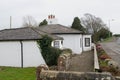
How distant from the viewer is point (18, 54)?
66.0ft

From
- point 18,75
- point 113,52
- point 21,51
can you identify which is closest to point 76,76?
point 18,75

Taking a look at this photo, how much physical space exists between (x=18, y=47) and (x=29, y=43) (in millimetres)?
1183

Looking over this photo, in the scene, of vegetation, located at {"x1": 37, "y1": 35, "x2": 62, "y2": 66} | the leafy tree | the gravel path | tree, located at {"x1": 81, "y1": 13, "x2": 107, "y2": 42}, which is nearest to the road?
the gravel path

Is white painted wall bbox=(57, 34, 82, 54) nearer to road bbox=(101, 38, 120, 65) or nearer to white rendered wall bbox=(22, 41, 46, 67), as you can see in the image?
road bbox=(101, 38, 120, 65)

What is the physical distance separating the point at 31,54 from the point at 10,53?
88.6 inches

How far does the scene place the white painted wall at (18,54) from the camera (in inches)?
771

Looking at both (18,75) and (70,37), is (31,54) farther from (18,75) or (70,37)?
(70,37)

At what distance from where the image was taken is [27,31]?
871 inches

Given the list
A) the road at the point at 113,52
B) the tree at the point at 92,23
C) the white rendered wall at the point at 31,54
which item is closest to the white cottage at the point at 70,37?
the road at the point at 113,52

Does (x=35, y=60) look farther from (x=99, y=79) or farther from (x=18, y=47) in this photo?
(x=99, y=79)

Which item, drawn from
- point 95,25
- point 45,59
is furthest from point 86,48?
point 95,25

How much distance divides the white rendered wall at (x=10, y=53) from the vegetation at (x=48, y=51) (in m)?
2.69

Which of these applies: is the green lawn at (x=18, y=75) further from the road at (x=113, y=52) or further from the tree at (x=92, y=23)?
the tree at (x=92, y=23)

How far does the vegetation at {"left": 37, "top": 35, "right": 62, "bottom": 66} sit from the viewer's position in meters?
18.0
